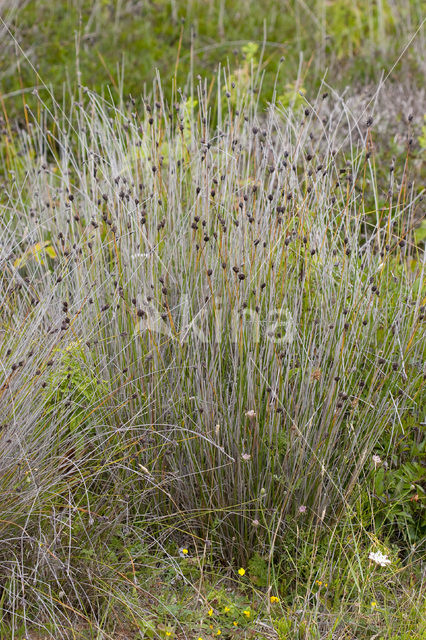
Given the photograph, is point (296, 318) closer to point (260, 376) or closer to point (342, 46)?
point (260, 376)

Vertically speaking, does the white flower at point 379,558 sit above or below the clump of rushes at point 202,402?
below

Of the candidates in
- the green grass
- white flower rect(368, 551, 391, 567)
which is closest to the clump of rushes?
white flower rect(368, 551, 391, 567)

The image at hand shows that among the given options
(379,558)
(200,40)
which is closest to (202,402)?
(379,558)

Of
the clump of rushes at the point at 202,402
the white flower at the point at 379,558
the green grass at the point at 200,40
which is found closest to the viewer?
the white flower at the point at 379,558

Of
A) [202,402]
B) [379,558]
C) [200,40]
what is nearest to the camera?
[379,558]

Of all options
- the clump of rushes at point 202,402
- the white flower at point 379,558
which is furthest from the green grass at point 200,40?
the white flower at point 379,558

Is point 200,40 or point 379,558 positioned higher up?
point 200,40

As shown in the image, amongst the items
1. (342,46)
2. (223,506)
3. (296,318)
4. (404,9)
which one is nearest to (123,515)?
(223,506)

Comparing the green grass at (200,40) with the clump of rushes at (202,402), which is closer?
the clump of rushes at (202,402)

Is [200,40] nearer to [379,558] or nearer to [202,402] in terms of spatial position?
[202,402]

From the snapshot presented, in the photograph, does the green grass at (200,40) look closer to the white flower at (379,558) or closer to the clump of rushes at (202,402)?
the clump of rushes at (202,402)

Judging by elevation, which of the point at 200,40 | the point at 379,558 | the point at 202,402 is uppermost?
the point at 200,40

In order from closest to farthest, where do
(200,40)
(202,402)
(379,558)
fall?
(379,558) → (202,402) → (200,40)

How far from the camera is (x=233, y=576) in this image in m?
2.96
